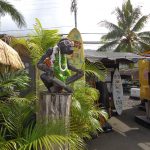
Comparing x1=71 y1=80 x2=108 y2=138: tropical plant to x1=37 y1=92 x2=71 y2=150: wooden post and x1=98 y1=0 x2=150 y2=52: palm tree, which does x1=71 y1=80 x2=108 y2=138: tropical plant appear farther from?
x1=98 y1=0 x2=150 y2=52: palm tree

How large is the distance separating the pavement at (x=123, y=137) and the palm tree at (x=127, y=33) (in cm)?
1764

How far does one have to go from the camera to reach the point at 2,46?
6949 mm

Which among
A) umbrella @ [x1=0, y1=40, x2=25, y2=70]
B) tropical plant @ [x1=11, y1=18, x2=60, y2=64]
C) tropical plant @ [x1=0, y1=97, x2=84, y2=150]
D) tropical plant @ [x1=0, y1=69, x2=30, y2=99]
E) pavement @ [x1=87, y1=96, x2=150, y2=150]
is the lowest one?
pavement @ [x1=87, y1=96, x2=150, y2=150]

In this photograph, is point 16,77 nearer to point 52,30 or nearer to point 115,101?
point 52,30

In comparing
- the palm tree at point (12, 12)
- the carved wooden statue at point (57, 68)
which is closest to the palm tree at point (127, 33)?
the palm tree at point (12, 12)

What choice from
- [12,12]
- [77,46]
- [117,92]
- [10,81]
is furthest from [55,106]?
[12,12]

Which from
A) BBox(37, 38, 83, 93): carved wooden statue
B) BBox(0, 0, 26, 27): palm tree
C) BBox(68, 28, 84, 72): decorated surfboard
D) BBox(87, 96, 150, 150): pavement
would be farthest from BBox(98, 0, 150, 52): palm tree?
BBox(37, 38, 83, 93): carved wooden statue

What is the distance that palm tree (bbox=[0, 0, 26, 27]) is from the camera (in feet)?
55.6

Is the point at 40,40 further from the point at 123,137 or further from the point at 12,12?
the point at 12,12

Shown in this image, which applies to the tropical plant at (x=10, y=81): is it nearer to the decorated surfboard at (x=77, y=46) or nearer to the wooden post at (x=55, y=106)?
the wooden post at (x=55, y=106)

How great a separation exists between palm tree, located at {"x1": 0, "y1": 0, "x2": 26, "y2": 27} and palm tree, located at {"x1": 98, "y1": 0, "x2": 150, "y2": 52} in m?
14.2

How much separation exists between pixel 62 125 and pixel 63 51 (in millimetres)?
1213

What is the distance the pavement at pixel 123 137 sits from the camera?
9.02 meters

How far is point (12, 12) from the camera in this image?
17109 mm
